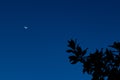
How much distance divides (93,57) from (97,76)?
151cm

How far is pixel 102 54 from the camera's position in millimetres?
23609

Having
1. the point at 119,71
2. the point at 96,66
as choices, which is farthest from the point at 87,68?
the point at 119,71

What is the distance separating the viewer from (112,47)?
23625mm

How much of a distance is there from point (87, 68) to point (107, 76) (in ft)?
5.55

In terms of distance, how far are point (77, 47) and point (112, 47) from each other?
278cm

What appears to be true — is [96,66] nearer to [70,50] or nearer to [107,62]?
[107,62]

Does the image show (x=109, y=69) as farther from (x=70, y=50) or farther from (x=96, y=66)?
(x=70, y=50)

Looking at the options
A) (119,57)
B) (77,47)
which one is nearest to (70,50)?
(77,47)

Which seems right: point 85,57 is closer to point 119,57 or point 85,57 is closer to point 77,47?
point 77,47

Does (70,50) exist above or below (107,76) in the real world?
above

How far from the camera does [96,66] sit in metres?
23.7

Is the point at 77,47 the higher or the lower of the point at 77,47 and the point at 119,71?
the higher

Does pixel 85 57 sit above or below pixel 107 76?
above

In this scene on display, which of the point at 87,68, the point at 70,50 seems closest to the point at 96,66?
the point at 87,68
